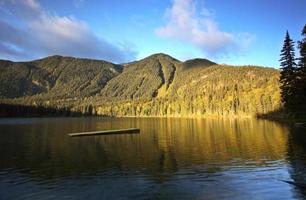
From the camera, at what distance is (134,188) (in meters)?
28.5

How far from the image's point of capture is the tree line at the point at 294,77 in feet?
231

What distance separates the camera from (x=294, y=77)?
7719 cm

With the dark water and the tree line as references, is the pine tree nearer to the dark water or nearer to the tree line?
the tree line

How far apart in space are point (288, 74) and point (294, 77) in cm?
382

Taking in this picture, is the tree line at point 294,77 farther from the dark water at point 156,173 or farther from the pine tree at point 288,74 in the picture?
the dark water at point 156,173

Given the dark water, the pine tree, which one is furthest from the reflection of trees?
the pine tree

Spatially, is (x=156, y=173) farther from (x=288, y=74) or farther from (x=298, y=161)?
(x=288, y=74)

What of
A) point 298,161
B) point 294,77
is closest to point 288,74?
point 294,77

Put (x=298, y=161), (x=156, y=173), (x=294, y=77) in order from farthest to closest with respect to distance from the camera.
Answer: (x=294, y=77), (x=298, y=161), (x=156, y=173)

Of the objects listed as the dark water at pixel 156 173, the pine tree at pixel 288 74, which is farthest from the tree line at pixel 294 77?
the dark water at pixel 156 173

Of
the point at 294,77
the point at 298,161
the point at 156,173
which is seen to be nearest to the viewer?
the point at 156,173

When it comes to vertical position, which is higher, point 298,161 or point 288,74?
point 288,74

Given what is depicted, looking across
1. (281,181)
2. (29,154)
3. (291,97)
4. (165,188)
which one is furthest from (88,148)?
(291,97)

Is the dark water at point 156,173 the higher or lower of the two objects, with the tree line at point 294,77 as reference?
lower
